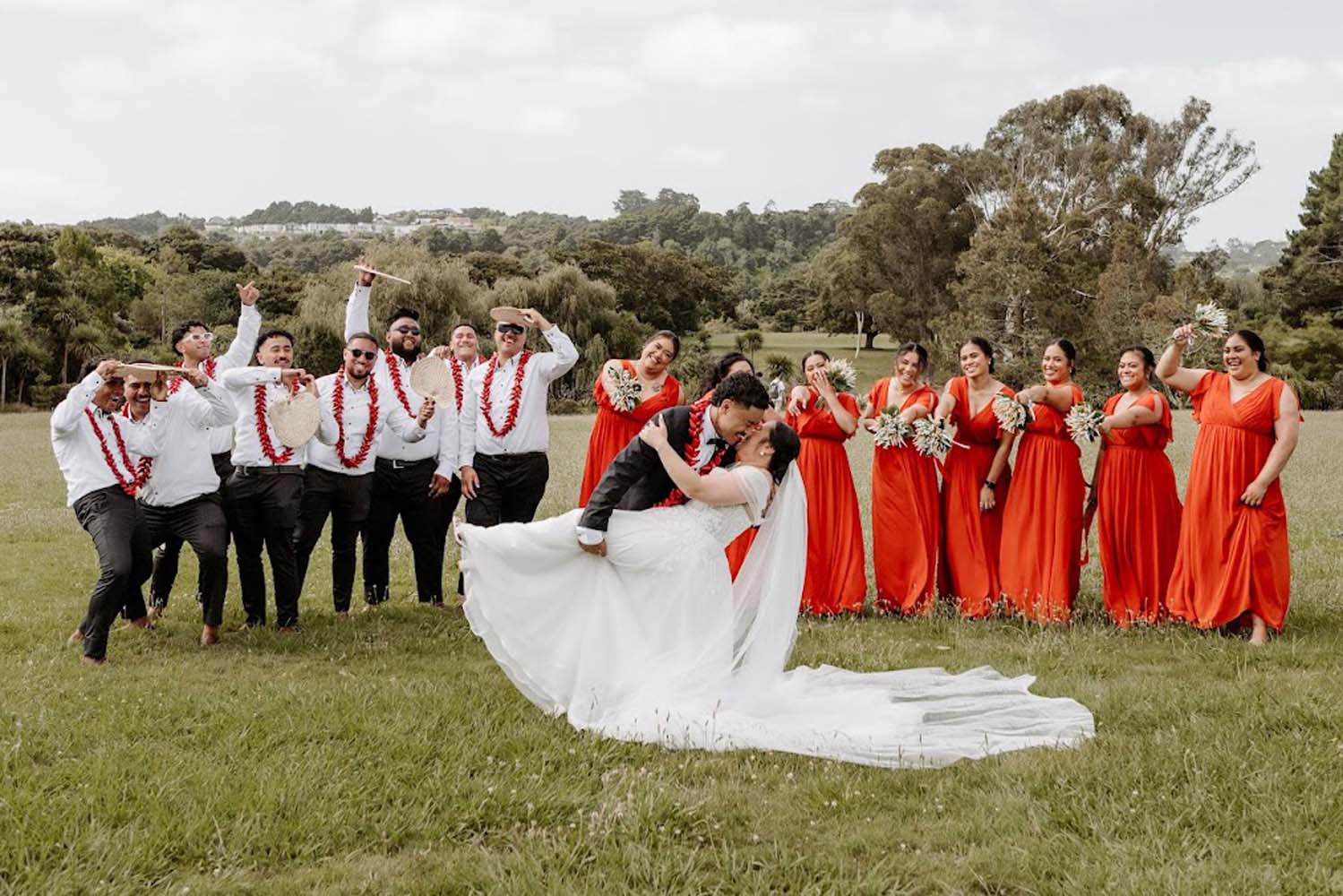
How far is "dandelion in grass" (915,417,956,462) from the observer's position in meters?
9.61

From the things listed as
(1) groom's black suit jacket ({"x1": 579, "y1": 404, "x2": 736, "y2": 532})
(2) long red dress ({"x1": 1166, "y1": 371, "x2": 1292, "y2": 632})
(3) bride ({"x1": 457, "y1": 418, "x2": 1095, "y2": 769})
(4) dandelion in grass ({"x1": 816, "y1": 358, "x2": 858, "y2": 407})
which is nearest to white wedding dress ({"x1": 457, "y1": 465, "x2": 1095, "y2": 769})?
(3) bride ({"x1": 457, "y1": 418, "x2": 1095, "y2": 769})

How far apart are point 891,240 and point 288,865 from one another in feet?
226

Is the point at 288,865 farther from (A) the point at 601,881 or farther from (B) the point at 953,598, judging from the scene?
(B) the point at 953,598

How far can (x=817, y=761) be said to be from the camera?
5.71 metres

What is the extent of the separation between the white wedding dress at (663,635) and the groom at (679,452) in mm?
117

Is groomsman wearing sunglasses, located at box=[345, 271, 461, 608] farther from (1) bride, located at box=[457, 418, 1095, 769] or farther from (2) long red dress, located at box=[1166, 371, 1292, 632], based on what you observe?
(2) long red dress, located at box=[1166, 371, 1292, 632]

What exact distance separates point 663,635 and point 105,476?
457cm

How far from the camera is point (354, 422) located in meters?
9.41

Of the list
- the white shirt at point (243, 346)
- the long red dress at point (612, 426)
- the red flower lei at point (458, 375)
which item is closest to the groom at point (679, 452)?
the long red dress at point (612, 426)

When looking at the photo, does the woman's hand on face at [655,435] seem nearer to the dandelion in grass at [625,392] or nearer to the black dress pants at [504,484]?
the dandelion in grass at [625,392]

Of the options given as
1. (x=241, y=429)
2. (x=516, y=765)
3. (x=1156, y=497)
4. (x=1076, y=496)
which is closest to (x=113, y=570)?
(x=241, y=429)

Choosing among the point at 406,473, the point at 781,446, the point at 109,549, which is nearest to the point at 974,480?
the point at 781,446

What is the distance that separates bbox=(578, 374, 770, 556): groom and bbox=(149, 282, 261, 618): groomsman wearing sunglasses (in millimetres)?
3802

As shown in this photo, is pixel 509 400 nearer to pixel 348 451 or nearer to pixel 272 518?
pixel 348 451
